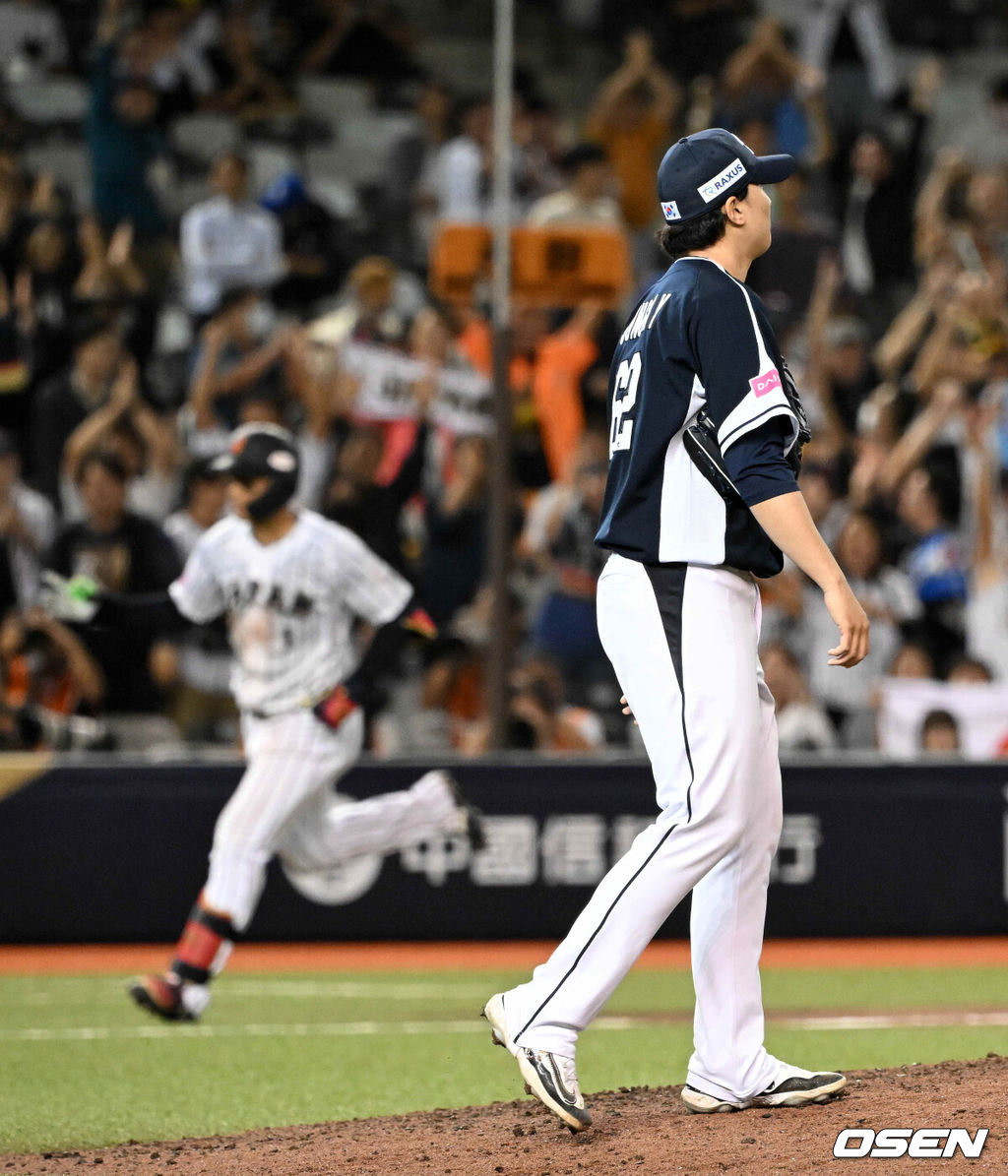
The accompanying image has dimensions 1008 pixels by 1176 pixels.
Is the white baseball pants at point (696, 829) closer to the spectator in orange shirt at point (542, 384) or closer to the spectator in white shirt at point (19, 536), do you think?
the spectator in white shirt at point (19, 536)

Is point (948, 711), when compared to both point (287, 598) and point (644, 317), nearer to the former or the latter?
point (287, 598)

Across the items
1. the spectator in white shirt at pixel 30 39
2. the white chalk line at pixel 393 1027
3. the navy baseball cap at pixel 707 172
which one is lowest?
the white chalk line at pixel 393 1027

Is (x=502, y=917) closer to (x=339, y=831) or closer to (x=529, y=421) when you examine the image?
(x=339, y=831)

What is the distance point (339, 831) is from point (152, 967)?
5.78ft

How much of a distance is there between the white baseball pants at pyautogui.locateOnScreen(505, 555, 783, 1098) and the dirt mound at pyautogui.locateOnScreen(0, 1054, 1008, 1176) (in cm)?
22

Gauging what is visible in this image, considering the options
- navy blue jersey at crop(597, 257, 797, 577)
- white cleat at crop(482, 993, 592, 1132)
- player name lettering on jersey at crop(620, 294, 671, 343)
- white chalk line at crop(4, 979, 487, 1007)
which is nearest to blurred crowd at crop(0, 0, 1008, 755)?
white chalk line at crop(4, 979, 487, 1007)

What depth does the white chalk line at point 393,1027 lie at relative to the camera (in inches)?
282

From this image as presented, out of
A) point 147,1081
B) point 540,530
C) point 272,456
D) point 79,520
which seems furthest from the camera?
Result: point 540,530

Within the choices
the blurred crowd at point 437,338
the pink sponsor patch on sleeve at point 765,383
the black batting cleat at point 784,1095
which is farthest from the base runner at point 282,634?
the pink sponsor patch on sleeve at point 765,383

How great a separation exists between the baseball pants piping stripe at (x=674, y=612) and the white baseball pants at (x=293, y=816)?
3.62m

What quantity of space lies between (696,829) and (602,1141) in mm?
734

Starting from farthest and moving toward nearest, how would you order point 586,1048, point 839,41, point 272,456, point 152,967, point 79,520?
point 839,41, point 79,520, point 152,967, point 272,456, point 586,1048

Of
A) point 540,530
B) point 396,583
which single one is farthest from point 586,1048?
point 540,530

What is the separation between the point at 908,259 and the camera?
1415cm
